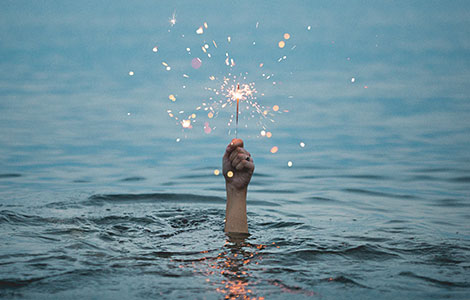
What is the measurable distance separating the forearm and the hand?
7 centimetres

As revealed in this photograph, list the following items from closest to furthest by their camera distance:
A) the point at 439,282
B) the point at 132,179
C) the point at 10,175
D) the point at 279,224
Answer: the point at 439,282, the point at 279,224, the point at 132,179, the point at 10,175

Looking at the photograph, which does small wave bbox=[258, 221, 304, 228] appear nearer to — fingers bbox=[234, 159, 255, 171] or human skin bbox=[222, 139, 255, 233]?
human skin bbox=[222, 139, 255, 233]

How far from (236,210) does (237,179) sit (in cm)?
42

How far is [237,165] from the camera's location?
6.34 meters

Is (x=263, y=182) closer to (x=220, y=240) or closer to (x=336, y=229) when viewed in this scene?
(x=336, y=229)

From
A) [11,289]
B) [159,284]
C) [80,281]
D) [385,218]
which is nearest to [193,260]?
[159,284]

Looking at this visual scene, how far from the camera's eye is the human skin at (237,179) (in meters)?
6.37

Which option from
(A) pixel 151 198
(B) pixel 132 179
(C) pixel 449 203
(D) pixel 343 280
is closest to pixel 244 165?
(D) pixel 343 280

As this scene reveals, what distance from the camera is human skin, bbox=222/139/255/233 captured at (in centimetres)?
637

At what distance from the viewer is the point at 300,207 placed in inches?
364

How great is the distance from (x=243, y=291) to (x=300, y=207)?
4.85 m

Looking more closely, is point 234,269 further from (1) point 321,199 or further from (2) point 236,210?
(1) point 321,199

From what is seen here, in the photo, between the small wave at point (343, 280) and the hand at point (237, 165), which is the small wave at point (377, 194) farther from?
the small wave at point (343, 280)

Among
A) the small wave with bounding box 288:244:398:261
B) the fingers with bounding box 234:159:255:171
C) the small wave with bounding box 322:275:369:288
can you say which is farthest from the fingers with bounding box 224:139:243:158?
the small wave with bounding box 322:275:369:288
